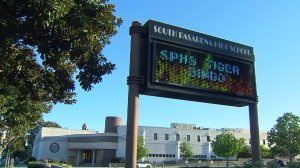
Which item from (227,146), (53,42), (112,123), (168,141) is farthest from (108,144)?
(53,42)

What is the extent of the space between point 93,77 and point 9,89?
505cm

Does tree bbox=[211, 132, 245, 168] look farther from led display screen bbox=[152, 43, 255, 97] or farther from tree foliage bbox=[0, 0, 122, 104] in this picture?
tree foliage bbox=[0, 0, 122, 104]

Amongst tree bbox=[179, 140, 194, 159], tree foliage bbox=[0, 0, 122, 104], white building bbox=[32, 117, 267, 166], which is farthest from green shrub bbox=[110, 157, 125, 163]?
tree foliage bbox=[0, 0, 122, 104]

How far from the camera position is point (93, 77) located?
11.3m

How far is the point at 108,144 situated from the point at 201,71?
6012 centimetres

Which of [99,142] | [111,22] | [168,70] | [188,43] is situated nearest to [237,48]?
[188,43]

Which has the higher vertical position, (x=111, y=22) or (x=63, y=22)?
(x=111, y=22)

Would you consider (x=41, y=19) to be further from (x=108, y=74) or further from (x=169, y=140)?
(x=169, y=140)

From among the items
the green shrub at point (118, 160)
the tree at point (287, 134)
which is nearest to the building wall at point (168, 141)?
the green shrub at point (118, 160)

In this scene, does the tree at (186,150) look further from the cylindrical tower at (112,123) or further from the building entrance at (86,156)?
the building entrance at (86,156)

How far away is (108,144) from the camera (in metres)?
78.9

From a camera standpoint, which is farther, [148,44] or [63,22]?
[148,44]

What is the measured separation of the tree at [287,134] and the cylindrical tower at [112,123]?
36.4 meters

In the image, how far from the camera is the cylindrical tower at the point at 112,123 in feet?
277
